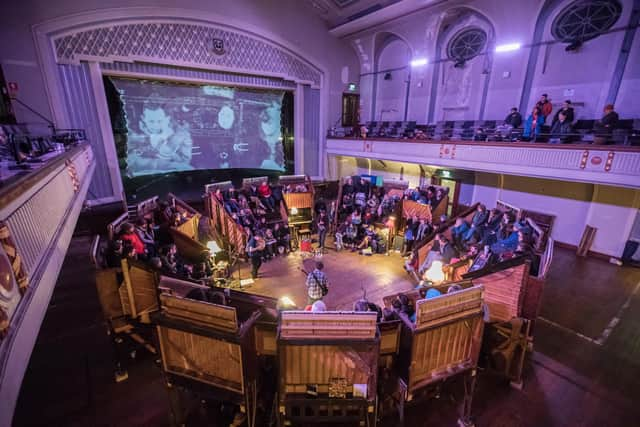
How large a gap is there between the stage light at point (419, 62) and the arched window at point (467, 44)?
105cm

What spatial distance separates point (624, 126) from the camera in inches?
321

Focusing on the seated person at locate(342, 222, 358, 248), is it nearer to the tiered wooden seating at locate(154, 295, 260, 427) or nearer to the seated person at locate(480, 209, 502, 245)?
the seated person at locate(480, 209, 502, 245)

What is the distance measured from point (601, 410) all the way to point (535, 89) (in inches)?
397

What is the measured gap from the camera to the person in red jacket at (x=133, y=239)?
5.89 metres

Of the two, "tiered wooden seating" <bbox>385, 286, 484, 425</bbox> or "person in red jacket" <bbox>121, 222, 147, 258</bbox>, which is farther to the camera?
"person in red jacket" <bbox>121, 222, 147, 258</bbox>

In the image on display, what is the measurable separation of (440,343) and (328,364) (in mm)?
1401

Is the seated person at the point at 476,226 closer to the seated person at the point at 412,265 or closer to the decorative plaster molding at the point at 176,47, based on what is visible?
the seated person at the point at 412,265

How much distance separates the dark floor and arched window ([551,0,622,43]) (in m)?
7.53

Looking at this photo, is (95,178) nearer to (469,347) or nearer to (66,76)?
(66,76)

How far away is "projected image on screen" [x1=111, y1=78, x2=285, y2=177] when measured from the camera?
1180cm

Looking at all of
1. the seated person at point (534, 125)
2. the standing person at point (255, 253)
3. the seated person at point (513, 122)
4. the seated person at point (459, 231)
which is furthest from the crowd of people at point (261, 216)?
the seated person at point (534, 125)

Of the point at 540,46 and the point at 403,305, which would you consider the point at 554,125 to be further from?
the point at 403,305

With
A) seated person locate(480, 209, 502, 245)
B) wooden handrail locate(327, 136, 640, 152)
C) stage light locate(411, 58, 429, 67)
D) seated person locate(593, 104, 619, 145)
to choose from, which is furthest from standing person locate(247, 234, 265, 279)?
stage light locate(411, 58, 429, 67)

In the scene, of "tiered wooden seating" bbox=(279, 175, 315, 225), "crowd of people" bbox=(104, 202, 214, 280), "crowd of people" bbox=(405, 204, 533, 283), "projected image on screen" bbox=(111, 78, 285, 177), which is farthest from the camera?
"projected image on screen" bbox=(111, 78, 285, 177)
